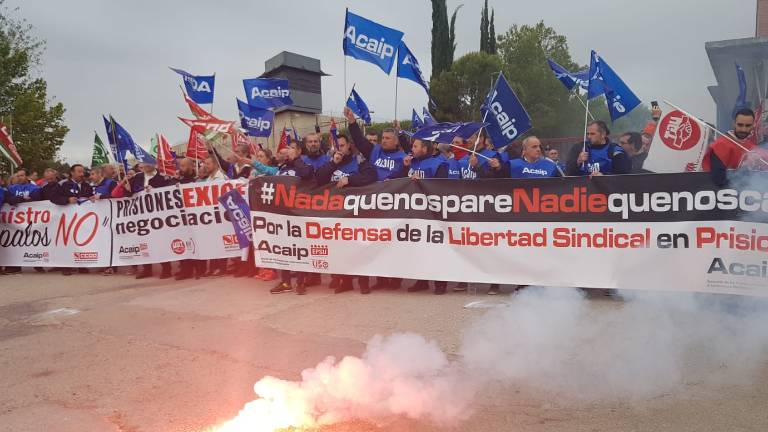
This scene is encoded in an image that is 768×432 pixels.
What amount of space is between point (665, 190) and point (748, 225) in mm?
806

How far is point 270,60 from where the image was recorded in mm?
53469

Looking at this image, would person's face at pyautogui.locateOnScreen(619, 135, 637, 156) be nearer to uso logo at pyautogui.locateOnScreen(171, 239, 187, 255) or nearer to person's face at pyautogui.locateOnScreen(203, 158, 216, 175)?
person's face at pyautogui.locateOnScreen(203, 158, 216, 175)

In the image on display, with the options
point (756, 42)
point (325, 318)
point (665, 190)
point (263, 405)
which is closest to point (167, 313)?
point (325, 318)

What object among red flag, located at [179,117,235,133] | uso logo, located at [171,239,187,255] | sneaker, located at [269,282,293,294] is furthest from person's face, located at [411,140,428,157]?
uso logo, located at [171,239,187,255]

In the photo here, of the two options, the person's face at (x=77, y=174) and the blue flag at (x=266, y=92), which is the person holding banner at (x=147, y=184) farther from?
the blue flag at (x=266, y=92)

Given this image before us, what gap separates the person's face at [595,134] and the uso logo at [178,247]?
640 centimetres

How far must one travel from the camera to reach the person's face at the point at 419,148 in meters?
6.75

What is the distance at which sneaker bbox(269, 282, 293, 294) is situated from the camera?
6.80m

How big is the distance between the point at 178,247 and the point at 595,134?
21.6 feet

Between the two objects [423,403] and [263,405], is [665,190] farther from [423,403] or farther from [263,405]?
[263,405]

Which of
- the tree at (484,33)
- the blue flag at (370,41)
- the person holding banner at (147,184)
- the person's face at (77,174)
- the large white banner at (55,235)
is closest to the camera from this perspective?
the blue flag at (370,41)

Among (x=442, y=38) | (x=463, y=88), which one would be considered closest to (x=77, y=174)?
(x=463, y=88)

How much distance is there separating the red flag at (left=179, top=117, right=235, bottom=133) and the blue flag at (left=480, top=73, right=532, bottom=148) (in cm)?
407

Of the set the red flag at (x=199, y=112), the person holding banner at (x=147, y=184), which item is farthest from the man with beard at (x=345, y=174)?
the person holding banner at (x=147, y=184)
